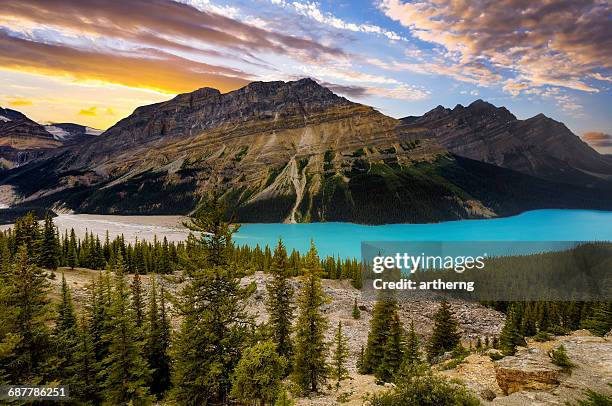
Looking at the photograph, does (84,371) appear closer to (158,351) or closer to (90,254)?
(158,351)

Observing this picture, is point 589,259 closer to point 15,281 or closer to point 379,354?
point 379,354

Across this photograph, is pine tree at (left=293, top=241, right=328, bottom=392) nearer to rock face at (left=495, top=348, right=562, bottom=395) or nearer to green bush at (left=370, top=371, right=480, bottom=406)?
rock face at (left=495, top=348, right=562, bottom=395)

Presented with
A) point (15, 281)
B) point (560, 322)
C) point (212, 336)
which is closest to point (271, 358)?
point (212, 336)

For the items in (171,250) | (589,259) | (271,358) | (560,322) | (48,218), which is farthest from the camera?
(589,259)

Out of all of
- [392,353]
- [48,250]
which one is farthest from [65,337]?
[48,250]

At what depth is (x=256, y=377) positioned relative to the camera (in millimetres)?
20281

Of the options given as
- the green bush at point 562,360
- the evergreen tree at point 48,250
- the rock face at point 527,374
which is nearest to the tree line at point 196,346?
the rock face at point 527,374

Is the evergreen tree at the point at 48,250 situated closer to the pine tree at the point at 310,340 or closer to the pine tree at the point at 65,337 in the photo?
the pine tree at the point at 65,337

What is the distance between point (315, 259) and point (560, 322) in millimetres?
63339

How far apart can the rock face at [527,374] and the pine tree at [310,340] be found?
558 inches

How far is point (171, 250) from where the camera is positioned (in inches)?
4114

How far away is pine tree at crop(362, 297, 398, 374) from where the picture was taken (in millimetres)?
42000

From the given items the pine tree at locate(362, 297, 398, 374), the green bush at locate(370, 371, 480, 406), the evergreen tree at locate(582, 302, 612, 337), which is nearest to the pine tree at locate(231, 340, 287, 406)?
the green bush at locate(370, 371, 480, 406)

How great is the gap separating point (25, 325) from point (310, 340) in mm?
20720
